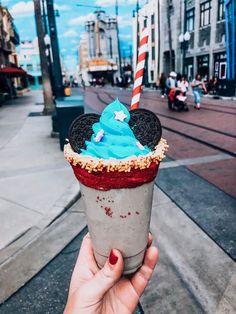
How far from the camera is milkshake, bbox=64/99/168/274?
1213 mm

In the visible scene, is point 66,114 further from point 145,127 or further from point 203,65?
point 203,65

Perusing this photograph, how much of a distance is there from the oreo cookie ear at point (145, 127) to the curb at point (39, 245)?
7.02ft

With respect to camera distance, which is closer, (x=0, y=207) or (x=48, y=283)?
(x=48, y=283)

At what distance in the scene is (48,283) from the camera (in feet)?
8.74

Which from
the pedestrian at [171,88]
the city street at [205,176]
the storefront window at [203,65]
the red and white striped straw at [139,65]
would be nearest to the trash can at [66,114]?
the city street at [205,176]

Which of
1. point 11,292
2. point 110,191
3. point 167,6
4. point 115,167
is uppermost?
point 167,6

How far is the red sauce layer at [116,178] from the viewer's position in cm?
120

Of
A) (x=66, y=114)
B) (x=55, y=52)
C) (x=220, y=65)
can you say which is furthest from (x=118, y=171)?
(x=220, y=65)

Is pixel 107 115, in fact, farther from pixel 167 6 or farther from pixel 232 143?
pixel 232 143

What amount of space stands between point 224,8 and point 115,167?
17439mm

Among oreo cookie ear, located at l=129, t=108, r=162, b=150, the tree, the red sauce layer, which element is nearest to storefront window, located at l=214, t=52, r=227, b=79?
the tree

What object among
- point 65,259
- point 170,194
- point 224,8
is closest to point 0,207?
point 65,259

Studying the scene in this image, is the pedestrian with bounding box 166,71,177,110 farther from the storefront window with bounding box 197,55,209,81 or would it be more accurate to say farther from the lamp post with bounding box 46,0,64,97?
the lamp post with bounding box 46,0,64,97

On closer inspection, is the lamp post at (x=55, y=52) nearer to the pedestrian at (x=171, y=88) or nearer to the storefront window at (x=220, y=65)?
the pedestrian at (x=171, y=88)
